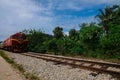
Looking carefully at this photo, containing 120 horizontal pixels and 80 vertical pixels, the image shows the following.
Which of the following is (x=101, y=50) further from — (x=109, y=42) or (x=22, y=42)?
(x=22, y=42)

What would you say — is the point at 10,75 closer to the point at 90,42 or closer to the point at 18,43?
the point at 90,42

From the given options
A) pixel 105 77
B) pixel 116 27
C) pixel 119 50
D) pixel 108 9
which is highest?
pixel 108 9

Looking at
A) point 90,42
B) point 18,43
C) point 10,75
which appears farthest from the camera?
point 18,43

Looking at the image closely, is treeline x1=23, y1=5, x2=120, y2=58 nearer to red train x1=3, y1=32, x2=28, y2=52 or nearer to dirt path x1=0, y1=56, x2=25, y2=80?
red train x1=3, y1=32, x2=28, y2=52

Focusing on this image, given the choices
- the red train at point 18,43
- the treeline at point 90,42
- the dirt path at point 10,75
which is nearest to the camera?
the dirt path at point 10,75

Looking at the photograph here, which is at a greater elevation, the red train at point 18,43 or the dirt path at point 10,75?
the red train at point 18,43

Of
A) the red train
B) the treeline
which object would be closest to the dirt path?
the treeline

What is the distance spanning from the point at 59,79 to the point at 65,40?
20.9 m

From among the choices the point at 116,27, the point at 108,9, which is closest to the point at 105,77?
the point at 116,27

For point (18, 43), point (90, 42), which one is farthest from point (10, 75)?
point (18, 43)

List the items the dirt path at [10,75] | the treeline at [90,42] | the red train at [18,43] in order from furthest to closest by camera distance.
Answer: the red train at [18,43] < the treeline at [90,42] < the dirt path at [10,75]

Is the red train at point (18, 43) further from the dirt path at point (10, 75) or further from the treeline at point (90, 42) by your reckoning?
the dirt path at point (10, 75)

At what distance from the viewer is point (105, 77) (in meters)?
9.51

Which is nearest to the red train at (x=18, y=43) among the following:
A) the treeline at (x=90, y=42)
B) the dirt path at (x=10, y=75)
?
the treeline at (x=90, y=42)
